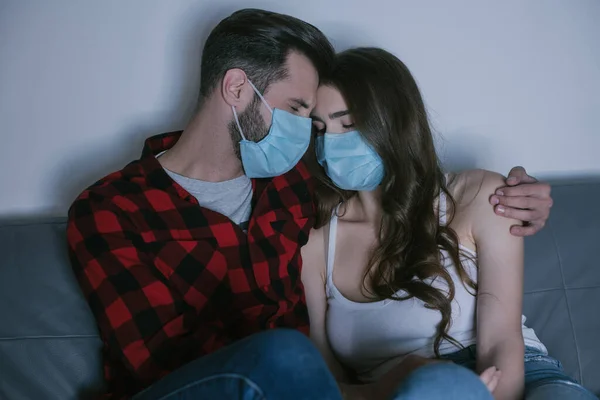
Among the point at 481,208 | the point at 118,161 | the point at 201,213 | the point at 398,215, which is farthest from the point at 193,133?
the point at 481,208

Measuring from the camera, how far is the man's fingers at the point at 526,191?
132 cm

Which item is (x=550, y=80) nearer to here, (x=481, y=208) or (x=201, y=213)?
(x=481, y=208)

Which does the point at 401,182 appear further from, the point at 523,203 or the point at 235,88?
the point at 235,88

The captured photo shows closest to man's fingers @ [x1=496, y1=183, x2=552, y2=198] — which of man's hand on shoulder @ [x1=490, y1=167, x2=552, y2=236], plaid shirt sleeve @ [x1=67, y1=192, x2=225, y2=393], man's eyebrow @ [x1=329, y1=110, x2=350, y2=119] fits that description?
man's hand on shoulder @ [x1=490, y1=167, x2=552, y2=236]

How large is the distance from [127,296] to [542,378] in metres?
0.86

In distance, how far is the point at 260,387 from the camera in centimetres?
82

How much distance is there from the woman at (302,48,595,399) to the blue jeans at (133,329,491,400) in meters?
0.43

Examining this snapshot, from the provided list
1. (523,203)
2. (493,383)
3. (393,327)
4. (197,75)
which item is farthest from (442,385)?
(197,75)

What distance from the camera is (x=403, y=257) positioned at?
1411mm

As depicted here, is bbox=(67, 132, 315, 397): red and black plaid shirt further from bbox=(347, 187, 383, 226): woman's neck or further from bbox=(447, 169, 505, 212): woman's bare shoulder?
bbox=(447, 169, 505, 212): woman's bare shoulder

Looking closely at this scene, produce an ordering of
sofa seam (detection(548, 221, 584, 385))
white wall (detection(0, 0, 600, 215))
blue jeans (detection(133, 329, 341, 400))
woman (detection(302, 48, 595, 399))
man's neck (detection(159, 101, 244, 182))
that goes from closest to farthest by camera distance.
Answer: blue jeans (detection(133, 329, 341, 400)), woman (detection(302, 48, 595, 399)), man's neck (detection(159, 101, 244, 182)), sofa seam (detection(548, 221, 584, 385)), white wall (detection(0, 0, 600, 215))

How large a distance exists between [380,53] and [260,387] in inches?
35.1

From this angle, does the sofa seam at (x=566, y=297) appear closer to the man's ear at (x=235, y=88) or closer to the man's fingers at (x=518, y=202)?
the man's fingers at (x=518, y=202)

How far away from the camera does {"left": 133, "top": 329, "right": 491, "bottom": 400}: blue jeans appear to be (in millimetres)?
826
